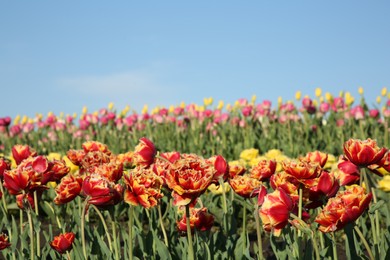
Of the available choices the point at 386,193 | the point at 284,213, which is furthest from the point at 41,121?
the point at 284,213

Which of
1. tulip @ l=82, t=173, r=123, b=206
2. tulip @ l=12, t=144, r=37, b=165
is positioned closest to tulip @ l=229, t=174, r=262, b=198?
tulip @ l=82, t=173, r=123, b=206

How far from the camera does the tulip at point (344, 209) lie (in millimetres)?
2078

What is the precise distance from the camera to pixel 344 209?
2070mm

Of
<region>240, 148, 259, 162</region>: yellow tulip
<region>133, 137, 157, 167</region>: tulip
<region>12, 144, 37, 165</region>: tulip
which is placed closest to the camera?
<region>133, 137, 157, 167</region>: tulip

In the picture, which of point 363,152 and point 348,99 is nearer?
point 363,152

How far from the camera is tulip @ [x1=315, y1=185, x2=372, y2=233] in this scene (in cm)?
208

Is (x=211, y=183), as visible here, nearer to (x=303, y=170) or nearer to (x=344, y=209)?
(x=303, y=170)

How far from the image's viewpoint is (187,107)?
10664 mm

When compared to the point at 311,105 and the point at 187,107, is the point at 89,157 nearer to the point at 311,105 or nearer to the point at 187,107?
the point at 311,105

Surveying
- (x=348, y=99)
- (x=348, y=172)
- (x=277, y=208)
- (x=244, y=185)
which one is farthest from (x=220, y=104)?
(x=277, y=208)

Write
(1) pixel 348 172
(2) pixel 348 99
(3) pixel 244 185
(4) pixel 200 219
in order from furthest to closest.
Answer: (2) pixel 348 99 → (4) pixel 200 219 → (1) pixel 348 172 → (3) pixel 244 185

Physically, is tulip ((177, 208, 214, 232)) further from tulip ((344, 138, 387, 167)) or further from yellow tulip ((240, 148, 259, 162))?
yellow tulip ((240, 148, 259, 162))

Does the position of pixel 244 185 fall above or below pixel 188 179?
below

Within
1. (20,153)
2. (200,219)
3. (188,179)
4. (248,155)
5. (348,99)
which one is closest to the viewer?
(188,179)
